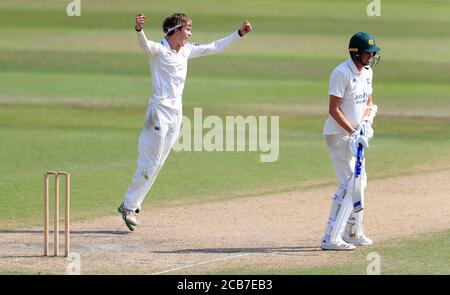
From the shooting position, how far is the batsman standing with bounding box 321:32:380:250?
10867 mm

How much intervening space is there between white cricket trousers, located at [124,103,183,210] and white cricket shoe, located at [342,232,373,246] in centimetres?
213

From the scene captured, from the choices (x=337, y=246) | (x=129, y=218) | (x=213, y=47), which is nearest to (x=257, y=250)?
(x=337, y=246)

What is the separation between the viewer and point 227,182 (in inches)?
577

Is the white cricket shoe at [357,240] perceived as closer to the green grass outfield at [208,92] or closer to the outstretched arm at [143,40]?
the outstretched arm at [143,40]

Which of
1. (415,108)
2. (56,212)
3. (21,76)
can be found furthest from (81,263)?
(21,76)

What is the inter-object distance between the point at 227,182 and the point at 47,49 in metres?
15.4

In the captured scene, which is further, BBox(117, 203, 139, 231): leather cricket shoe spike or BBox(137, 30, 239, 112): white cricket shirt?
BBox(137, 30, 239, 112): white cricket shirt

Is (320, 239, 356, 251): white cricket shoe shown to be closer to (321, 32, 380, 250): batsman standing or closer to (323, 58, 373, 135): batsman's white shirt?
(321, 32, 380, 250): batsman standing

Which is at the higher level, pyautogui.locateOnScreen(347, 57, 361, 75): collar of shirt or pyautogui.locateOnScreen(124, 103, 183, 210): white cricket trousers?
pyautogui.locateOnScreen(347, 57, 361, 75): collar of shirt

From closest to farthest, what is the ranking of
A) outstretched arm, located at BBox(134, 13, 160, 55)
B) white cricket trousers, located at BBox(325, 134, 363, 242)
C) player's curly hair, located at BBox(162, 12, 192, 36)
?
white cricket trousers, located at BBox(325, 134, 363, 242)
outstretched arm, located at BBox(134, 13, 160, 55)
player's curly hair, located at BBox(162, 12, 192, 36)

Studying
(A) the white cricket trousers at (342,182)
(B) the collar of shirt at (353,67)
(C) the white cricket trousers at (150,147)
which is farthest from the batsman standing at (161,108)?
Result: (A) the white cricket trousers at (342,182)

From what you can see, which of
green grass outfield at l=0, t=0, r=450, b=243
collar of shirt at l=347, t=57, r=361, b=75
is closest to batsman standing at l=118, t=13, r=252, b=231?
green grass outfield at l=0, t=0, r=450, b=243

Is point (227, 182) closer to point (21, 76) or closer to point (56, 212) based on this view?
point (56, 212)

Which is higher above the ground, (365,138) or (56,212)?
(365,138)
